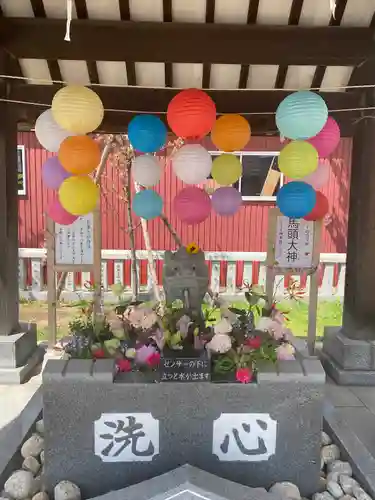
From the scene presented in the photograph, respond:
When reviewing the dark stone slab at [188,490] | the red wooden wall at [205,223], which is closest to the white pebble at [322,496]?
the dark stone slab at [188,490]

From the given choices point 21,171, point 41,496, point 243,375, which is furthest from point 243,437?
point 21,171

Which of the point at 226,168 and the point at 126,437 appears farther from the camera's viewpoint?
the point at 226,168

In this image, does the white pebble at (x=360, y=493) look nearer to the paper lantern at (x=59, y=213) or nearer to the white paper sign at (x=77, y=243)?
the paper lantern at (x=59, y=213)

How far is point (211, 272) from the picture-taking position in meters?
8.70

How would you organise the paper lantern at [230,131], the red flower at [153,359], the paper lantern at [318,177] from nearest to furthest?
1. the red flower at [153,359]
2. the paper lantern at [230,131]
3. the paper lantern at [318,177]

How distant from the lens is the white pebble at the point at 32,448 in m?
3.28

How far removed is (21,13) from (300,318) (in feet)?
17.6

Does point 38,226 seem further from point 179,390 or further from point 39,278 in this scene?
point 179,390

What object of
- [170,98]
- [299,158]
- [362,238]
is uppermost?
[170,98]

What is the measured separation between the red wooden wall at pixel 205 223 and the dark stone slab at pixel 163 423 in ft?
20.0

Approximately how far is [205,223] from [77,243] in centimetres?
378

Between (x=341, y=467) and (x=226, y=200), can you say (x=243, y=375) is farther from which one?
(x=226, y=200)

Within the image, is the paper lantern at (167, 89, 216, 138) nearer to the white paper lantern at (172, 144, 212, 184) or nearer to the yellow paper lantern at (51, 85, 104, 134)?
the white paper lantern at (172, 144, 212, 184)

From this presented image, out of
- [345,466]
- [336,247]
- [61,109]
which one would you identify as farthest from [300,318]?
[61,109]
